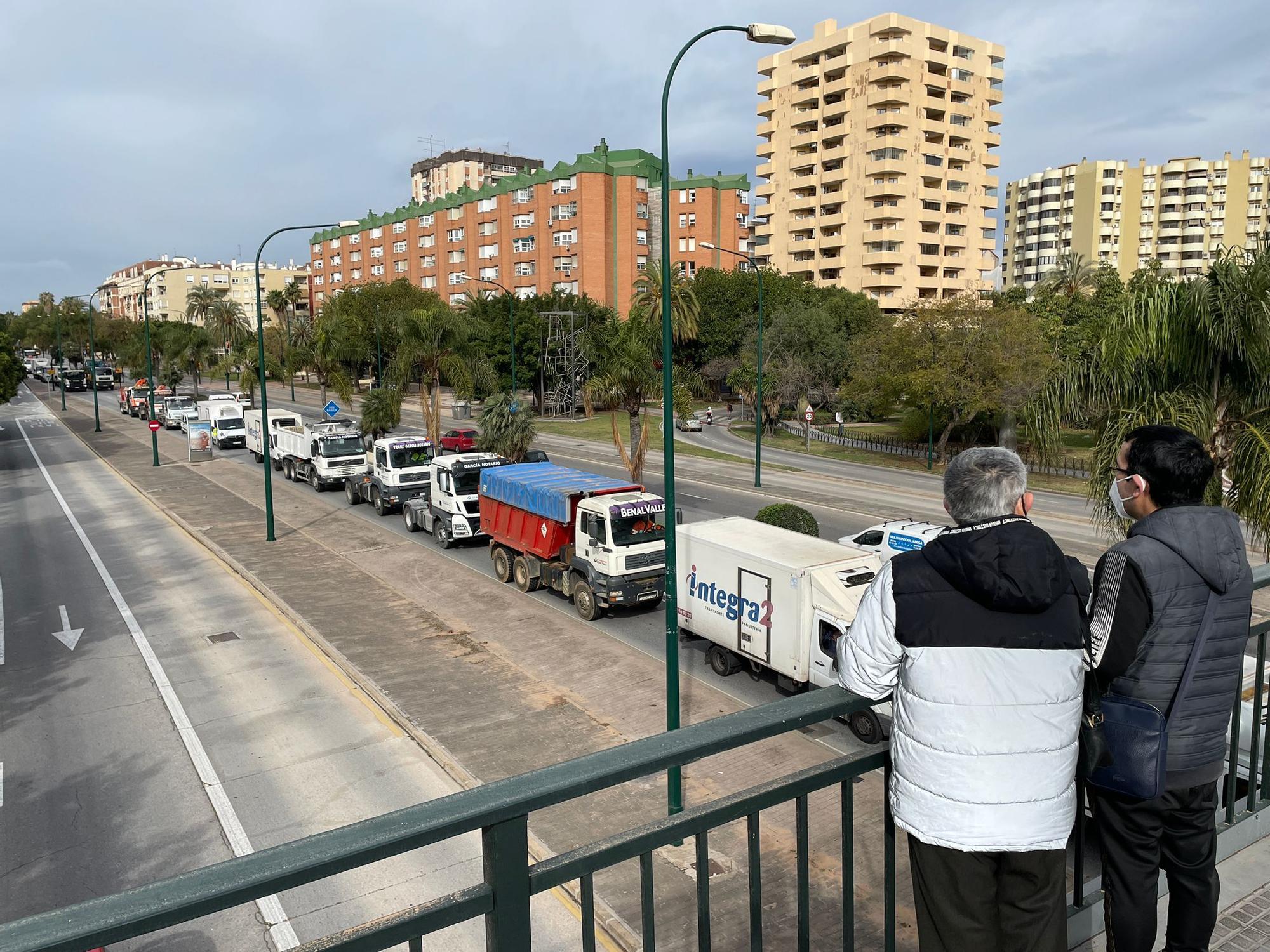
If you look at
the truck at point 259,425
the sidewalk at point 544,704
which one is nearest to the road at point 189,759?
the sidewalk at point 544,704

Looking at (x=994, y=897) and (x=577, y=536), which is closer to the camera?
(x=994, y=897)

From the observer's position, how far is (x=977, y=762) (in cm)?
265

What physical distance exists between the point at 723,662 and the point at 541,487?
645 cm

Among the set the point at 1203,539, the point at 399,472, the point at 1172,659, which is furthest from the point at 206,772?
the point at 399,472

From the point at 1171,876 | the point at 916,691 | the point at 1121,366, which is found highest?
the point at 1121,366

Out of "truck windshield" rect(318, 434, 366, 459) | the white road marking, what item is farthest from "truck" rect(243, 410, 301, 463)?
the white road marking

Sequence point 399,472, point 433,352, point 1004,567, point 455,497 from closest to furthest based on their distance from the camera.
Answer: point 1004,567 < point 455,497 < point 399,472 < point 433,352

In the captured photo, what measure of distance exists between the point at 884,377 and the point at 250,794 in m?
36.7

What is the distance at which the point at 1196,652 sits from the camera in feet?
10.2

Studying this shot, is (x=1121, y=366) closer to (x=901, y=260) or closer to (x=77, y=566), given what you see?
(x=77, y=566)

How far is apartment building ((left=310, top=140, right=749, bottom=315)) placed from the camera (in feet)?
285

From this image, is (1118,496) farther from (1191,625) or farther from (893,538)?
(893,538)

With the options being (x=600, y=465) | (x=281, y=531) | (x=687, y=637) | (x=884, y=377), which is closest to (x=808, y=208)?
(x=884, y=377)

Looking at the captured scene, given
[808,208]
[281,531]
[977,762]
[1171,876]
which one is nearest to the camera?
[977,762]
